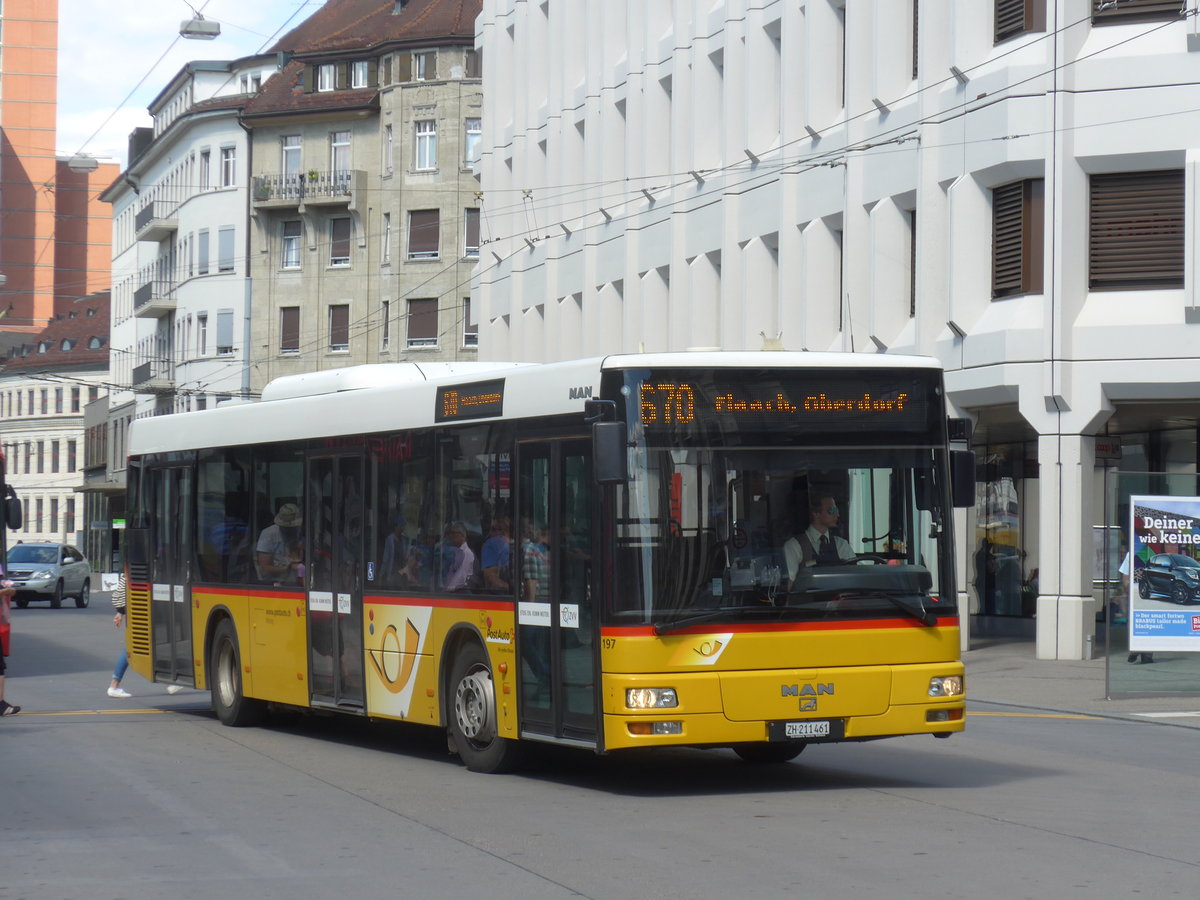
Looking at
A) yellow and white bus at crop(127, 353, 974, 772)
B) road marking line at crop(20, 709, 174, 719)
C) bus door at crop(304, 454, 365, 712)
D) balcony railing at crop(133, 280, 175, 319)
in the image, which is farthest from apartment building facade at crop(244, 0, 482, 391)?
yellow and white bus at crop(127, 353, 974, 772)

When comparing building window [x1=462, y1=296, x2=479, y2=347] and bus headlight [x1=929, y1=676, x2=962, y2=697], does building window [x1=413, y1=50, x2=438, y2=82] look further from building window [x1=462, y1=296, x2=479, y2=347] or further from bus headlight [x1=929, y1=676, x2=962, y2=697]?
bus headlight [x1=929, y1=676, x2=962, y2=697]

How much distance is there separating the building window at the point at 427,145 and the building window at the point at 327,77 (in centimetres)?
518

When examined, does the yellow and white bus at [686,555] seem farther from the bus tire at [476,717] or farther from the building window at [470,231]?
the building window at [470,231]

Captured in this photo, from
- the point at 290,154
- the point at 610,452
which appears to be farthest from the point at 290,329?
the point at 610,452

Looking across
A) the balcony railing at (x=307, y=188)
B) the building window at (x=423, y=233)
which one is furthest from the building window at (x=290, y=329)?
the building window at (x=423, y=233)

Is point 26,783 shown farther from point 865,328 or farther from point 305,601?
point 865,328

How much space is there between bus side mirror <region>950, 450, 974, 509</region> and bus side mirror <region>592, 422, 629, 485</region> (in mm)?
2258

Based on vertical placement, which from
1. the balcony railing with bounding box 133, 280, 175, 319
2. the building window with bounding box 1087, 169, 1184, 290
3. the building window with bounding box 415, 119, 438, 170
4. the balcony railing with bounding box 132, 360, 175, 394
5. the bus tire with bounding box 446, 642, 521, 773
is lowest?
the bus tire with bounding box 446, 642, 521, 773

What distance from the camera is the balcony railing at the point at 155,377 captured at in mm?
85375

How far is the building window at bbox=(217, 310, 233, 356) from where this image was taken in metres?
79.9

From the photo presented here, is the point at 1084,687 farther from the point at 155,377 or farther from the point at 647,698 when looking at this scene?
the point at 155,377

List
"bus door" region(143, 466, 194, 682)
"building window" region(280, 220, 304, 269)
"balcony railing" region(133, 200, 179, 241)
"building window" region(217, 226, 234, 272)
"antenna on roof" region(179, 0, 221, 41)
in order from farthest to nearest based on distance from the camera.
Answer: "balcony railing" region(133, 200, 179, 241) → "building window" region(217, 226, 234, 272) → "building window" region(280, 220, 304, 269) → "antenna on roof" region(179, 0, 221, 41) → "bus door" region(143, 466, 194, 682)

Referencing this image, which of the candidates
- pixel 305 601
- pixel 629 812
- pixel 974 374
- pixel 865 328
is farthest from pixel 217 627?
pixel 865 328

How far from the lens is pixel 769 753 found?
47.5 feet
